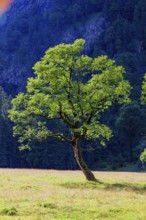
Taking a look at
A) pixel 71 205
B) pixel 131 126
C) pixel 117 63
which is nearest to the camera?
pixel 71 205

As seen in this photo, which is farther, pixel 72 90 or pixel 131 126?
pixel 131 126

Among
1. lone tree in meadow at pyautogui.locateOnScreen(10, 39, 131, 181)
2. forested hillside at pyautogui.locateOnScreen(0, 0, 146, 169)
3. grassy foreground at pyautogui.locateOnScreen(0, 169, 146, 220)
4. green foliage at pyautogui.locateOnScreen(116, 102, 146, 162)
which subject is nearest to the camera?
grassy foreground at pyautogui.locateOnScreen(0, 169, 146, 220)

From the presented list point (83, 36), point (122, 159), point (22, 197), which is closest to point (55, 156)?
point (122, 159)

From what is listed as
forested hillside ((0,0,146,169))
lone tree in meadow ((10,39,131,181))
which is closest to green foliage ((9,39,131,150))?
lone tree in meadow ((10,39,131,181))

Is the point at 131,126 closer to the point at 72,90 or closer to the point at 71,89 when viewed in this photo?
→ the point at 71,89

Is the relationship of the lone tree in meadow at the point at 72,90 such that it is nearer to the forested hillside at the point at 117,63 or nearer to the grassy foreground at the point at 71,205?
the grassy foreground at the point at 71,205

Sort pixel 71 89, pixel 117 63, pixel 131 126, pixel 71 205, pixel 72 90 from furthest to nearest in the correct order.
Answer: pixel 117 63
pixel 131 126
pixel 71 89
pixel 72 90
pixel 71 205

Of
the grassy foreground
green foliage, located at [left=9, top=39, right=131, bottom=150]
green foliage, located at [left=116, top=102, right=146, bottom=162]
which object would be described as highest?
green foliage, located at [left=116, top=102, right=146, bottom=162]

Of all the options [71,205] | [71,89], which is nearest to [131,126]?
[71,89]

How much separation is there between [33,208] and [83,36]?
575ft

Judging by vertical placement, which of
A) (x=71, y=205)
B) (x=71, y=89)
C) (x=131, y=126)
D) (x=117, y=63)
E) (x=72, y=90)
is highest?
(x=117, y=63)

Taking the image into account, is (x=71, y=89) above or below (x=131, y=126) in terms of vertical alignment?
below

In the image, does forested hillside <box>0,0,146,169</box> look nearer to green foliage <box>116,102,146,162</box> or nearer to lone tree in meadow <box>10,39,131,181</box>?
green foliage <box>116,102,146,162</box>

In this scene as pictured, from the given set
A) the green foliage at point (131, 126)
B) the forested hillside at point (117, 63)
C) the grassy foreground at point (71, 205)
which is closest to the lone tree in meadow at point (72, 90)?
the grassy foreground at point (71, 205)
